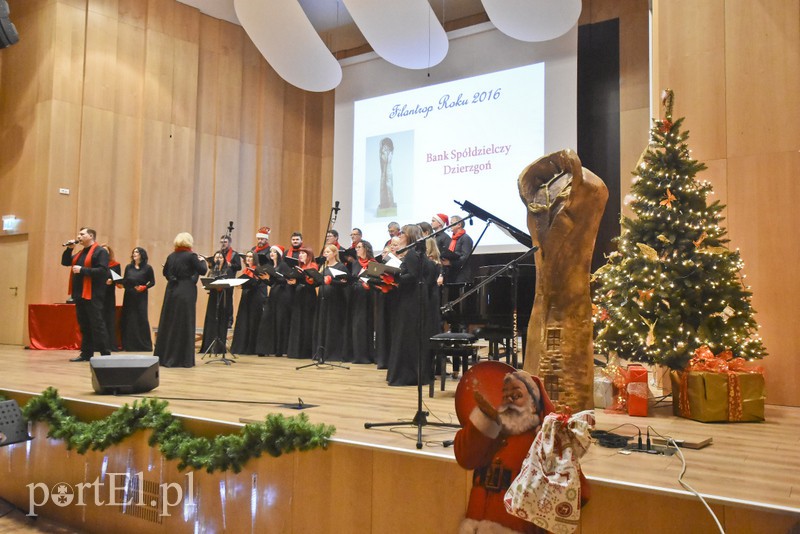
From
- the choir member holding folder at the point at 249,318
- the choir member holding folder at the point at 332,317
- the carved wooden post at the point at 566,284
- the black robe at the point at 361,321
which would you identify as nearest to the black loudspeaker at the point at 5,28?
the carved wooden post at the point at 566,284

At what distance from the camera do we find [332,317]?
332 inches

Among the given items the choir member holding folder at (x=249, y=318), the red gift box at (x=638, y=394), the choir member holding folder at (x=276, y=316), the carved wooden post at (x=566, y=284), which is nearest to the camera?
the carved wooden post at (x=566, y=284)

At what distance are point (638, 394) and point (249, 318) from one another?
20.8 ft

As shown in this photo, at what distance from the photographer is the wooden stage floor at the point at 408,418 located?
8.58 feet

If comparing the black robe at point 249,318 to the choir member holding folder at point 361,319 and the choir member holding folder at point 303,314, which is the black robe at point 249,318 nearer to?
the choir member holding folder at point 303,314

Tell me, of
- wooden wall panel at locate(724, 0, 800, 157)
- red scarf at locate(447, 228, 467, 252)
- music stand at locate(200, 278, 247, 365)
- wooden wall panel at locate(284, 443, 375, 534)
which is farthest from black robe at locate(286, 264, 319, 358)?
wooden wall panel at locate(284, 443, 375, 534)

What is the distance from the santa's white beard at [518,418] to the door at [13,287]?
10.5 metres

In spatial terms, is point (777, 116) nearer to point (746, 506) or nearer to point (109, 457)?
point (746, 506)

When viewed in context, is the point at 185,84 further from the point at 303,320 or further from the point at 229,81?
the point at 303,320

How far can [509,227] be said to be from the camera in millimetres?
5445

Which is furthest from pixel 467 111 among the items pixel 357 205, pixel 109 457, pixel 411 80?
pixel 109 457

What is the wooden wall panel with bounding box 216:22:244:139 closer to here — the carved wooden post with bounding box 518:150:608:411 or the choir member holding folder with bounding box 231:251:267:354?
the choir member holding folder with bounding box 231:251:267:354

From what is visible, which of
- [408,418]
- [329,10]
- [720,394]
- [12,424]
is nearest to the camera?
[408,418]

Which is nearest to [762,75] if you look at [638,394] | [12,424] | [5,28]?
[638,394]
